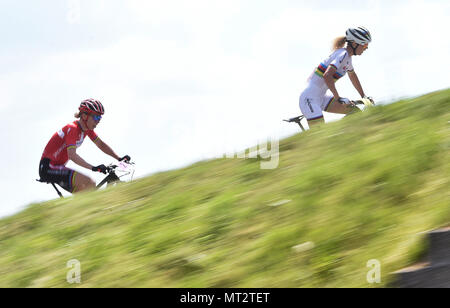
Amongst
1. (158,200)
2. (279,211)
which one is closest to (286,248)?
(279,211)

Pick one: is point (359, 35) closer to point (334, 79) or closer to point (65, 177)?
point (334, 79)

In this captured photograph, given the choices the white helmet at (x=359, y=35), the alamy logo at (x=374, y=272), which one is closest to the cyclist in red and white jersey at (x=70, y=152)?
the white helmet at (x=359, y=35)

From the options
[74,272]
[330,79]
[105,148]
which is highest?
[330,79]

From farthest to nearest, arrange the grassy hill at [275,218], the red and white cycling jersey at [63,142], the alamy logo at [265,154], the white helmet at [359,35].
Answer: the white helmet at [359,35] → the red and white cycling jersey at [63,142] → the alamy logo at [265,154] → the grassy hill at [275,218]

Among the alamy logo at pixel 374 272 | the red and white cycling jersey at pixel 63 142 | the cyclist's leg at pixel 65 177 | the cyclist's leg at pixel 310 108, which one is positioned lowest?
the alamy logo at pixel 374 272

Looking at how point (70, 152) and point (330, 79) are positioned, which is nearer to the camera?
point (70, 152)

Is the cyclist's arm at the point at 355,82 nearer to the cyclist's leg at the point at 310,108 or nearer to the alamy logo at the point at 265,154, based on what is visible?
the cyclist's leg at the point at 310,108

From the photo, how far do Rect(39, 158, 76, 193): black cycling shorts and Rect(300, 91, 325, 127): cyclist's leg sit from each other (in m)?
3.94

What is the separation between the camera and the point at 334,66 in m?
10.6

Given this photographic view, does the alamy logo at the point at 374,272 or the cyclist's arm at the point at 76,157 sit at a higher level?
the cyclist's arm at the point at 76,157

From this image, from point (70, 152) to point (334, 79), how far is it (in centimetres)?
439

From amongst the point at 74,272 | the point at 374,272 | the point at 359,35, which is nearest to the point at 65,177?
the point at 74,272

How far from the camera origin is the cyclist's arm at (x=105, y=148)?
426 inches
